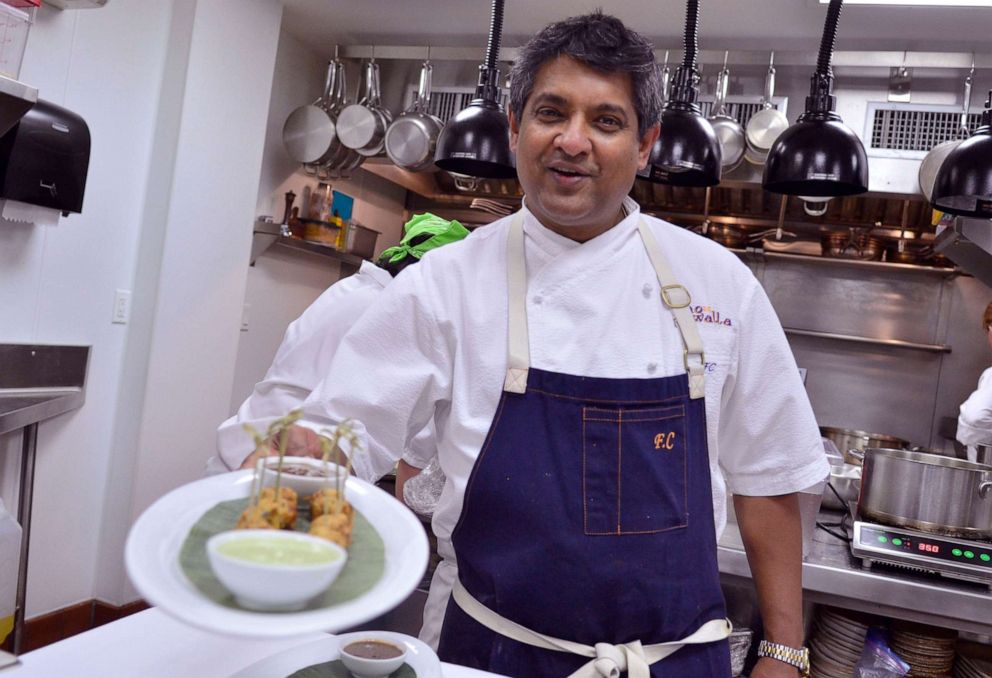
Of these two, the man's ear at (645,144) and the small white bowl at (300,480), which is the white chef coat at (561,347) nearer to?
the man's ear at (645,144)

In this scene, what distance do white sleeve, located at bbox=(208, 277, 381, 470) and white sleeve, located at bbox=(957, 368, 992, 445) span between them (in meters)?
3.44

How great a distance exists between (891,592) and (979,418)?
2.52 m

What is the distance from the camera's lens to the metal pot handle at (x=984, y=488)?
207 centimetres

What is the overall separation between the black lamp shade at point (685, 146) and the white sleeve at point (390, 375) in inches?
46.8

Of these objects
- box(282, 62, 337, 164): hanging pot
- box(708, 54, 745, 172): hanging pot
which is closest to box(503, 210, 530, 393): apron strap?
box(708, 54, 745, 172): hanging pot

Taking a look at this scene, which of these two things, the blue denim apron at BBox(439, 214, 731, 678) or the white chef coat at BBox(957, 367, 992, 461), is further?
the white chef coat at BBox(957, 367, 992, 461)

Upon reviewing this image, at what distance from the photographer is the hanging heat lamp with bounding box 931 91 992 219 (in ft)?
6.97

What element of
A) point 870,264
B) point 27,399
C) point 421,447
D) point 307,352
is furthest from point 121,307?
point 870,264

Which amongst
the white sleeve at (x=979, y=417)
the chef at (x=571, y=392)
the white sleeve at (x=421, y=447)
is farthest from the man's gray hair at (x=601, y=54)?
the white sleeve at (x=979, y=417)

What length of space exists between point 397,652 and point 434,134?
3.30m

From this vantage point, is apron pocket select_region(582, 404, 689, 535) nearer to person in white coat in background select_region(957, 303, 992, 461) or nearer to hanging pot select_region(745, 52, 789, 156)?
hanging pot select_region(745, 52, 789, 156)

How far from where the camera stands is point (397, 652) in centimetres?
107

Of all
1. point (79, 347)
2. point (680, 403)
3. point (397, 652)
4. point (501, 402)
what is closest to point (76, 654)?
point (397, 652)

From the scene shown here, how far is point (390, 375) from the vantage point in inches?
55.0
